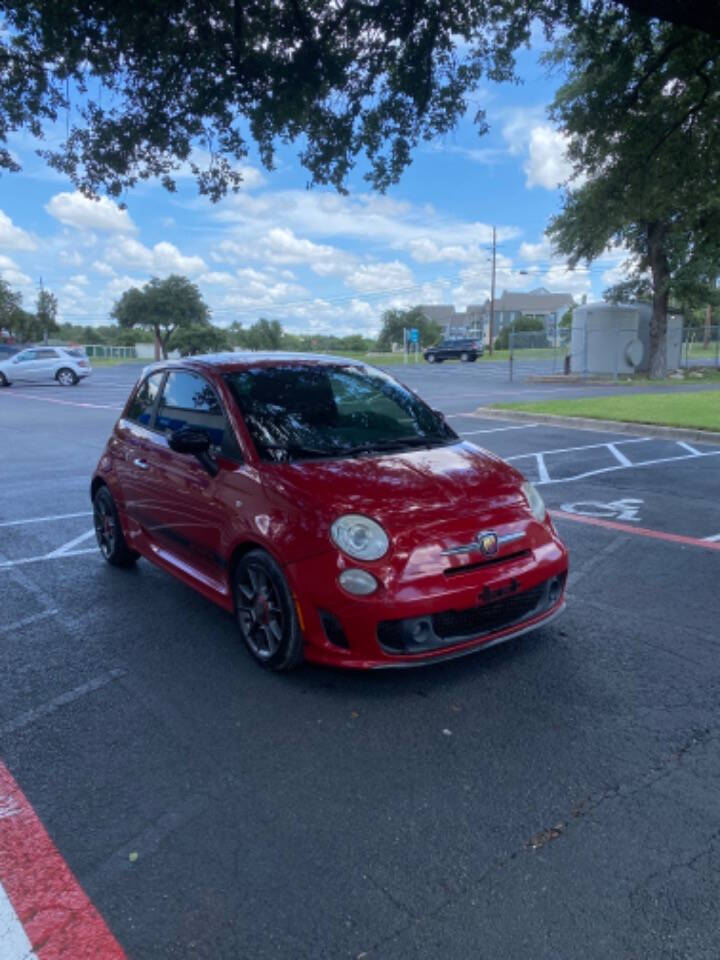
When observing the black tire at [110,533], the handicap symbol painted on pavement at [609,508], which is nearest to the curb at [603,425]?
the handicap symbol painted on pavement at [609,508]

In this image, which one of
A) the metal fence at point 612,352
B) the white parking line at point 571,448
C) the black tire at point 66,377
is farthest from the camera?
the black tire at point 66,377

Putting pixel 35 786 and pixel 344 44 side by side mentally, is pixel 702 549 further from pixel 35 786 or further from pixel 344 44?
pixel 344 44

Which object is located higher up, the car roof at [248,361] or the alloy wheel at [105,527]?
the car roof at [248,361]

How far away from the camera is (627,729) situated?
10.4 feet

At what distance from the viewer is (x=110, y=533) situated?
561 cm

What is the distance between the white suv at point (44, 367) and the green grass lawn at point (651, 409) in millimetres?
21749

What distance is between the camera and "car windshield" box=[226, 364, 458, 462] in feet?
13.6

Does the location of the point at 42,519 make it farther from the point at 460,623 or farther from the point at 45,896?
the point at 45,896

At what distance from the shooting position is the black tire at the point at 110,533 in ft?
18.0

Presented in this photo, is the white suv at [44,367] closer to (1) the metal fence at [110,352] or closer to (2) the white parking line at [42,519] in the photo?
(2) the white parking line at [42,519]

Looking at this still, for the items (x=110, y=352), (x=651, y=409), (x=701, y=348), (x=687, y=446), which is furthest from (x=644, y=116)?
(x=110, y=352)

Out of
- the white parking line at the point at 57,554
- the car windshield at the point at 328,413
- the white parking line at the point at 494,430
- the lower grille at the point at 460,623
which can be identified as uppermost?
the car windshield at the point at 328,413

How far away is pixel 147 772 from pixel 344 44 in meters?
9.21

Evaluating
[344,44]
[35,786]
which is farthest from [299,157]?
[35,786]
